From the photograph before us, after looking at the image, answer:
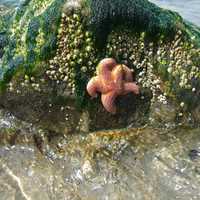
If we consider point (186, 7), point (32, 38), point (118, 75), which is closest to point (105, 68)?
point (118, 75)

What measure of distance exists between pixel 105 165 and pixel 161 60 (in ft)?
4.00

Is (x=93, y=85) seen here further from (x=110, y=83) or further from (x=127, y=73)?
(x=127, y=73)

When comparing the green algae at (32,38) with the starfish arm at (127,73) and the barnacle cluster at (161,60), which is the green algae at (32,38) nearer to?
the barnacle cluster at (161,60)

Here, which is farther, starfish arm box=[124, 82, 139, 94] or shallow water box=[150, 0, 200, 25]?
shallow water box=[150, 0, 200, 25]

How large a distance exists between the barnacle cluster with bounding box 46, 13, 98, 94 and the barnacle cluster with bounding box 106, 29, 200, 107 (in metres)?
0.22

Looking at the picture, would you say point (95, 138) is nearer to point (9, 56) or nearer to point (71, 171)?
point (71, 171)

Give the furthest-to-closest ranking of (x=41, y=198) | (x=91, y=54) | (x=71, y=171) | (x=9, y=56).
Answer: (x=9, y=56), (x=91, y=54), (x=71, y=171), (x=41, y=198)

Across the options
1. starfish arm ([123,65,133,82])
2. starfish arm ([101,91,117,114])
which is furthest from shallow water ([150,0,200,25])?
starfish arm ([101,91,117,114])

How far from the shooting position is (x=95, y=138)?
511 centimetres

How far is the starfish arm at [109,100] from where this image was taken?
4.96m

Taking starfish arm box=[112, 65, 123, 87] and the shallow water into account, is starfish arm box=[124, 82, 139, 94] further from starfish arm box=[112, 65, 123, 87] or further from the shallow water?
the shallow water

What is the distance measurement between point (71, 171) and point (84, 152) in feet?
0.95

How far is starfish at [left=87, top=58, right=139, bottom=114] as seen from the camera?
195 inches

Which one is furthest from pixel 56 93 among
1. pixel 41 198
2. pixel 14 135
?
pixel 41 198
